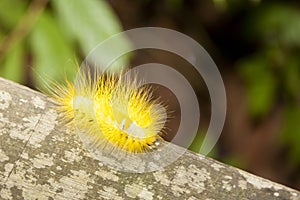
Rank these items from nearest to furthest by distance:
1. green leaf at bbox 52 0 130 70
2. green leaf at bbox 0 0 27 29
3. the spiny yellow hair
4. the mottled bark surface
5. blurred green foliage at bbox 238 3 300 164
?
the mottled bark surface < the spiny yellow hair < green leaf at bbox 52 0 130 70 < green leaf at bbox 0 0 27 29 < blurred green foliage at bbox 238 3 300 164

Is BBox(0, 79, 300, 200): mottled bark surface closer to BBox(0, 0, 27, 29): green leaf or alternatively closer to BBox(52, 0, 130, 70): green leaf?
BBox(52, 0, 130, 70): green leaf

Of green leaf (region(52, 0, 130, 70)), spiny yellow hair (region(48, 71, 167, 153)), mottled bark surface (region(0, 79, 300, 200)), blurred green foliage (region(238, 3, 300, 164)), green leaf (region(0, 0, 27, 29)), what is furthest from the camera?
blurred green foliage (region(238, 3, 300, 164))

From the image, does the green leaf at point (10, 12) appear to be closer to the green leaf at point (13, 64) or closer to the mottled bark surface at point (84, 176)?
the green leaf at point (13, 64)

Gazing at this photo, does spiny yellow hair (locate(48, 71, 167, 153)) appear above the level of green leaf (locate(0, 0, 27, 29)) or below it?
below

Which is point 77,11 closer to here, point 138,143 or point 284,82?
point 138,143

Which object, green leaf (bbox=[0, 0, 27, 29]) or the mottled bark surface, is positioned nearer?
the mottled bark surface

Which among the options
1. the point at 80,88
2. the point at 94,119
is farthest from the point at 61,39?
the point at 94,119

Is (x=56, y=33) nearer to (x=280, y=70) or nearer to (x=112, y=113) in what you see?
(x=112, y=113)

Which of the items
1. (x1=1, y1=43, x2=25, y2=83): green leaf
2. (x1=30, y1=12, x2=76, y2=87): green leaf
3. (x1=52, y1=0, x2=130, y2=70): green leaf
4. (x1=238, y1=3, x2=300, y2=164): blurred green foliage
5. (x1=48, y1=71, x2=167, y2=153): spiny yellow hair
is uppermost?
(x1=238, y1=3, x2=300, y2=164): blurred green foliage

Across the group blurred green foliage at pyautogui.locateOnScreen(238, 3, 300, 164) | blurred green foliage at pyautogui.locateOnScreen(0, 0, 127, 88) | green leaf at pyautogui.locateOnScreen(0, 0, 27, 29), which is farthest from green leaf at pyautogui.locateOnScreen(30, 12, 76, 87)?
blurred green foliage at pyautogui.locateOnScreen(238, 3, 300, 164)
